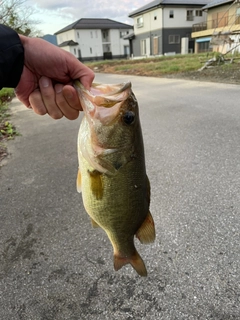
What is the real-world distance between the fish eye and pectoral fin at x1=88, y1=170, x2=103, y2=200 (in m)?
0.29

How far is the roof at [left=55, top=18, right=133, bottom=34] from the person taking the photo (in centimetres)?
4866

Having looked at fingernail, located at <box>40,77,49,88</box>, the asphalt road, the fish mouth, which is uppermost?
fingernail, located at <box>40,77,49,88</box>

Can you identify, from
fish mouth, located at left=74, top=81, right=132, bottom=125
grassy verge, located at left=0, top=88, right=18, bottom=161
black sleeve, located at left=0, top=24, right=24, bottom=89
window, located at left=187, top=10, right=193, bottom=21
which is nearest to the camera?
fish mouth, located at left=74, top=81, right=132, bottom=125

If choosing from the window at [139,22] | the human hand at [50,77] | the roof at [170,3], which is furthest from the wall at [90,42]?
the human hand at [50,77]

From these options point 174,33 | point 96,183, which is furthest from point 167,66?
point 174,33

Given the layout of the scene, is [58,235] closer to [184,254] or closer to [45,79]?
[184,254]

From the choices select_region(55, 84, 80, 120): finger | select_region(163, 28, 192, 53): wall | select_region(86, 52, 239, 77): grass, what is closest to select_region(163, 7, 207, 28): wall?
select_region(163, 28, 192, 53): wall

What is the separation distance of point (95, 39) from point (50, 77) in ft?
173

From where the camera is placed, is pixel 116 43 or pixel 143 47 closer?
pixel 143 47

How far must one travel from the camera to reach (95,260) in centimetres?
238

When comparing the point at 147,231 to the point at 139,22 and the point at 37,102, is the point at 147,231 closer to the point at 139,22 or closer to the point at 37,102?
the point at 37,102

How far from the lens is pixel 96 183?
133 centimetres

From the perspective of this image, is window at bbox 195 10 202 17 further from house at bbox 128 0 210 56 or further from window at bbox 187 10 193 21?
window at bbox 187 10 193 21

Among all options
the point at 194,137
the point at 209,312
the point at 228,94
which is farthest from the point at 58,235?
the point at 228,94
